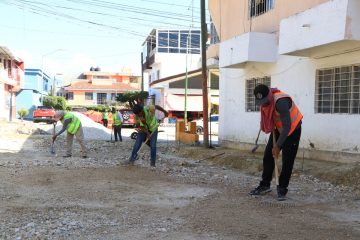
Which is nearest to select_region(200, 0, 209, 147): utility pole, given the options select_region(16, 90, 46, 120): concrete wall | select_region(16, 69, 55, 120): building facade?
select_region(16, 69, 55, 120): building facade

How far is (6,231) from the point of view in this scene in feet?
15.6

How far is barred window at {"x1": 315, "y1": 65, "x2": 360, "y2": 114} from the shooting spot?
9.83 meters

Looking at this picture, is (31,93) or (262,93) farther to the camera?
(31,93)

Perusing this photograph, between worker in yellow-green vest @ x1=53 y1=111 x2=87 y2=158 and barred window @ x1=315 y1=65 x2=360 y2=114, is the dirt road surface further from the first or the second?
worker in yellow-green vest @ x1=53 y1=111 x2=87 y2=158

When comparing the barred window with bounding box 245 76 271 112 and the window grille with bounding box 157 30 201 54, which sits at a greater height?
the window grille with bounding box 157 30 201 54

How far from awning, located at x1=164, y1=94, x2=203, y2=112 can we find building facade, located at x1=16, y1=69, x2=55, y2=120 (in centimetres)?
1575

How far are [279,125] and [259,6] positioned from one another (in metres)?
8.14

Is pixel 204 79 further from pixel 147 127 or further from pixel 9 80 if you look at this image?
pixel 9 80

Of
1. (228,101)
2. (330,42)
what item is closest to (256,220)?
(330,42)

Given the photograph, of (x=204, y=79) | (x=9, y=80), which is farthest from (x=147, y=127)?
(x=9, y=80)

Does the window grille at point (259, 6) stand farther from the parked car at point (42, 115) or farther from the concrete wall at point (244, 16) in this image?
the parked car at point (42, 115)

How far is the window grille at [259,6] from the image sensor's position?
1309 centimetres

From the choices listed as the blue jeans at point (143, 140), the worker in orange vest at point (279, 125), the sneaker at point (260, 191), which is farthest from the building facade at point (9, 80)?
the worker in orange vest at point (279, 125)

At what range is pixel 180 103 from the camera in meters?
39.4
